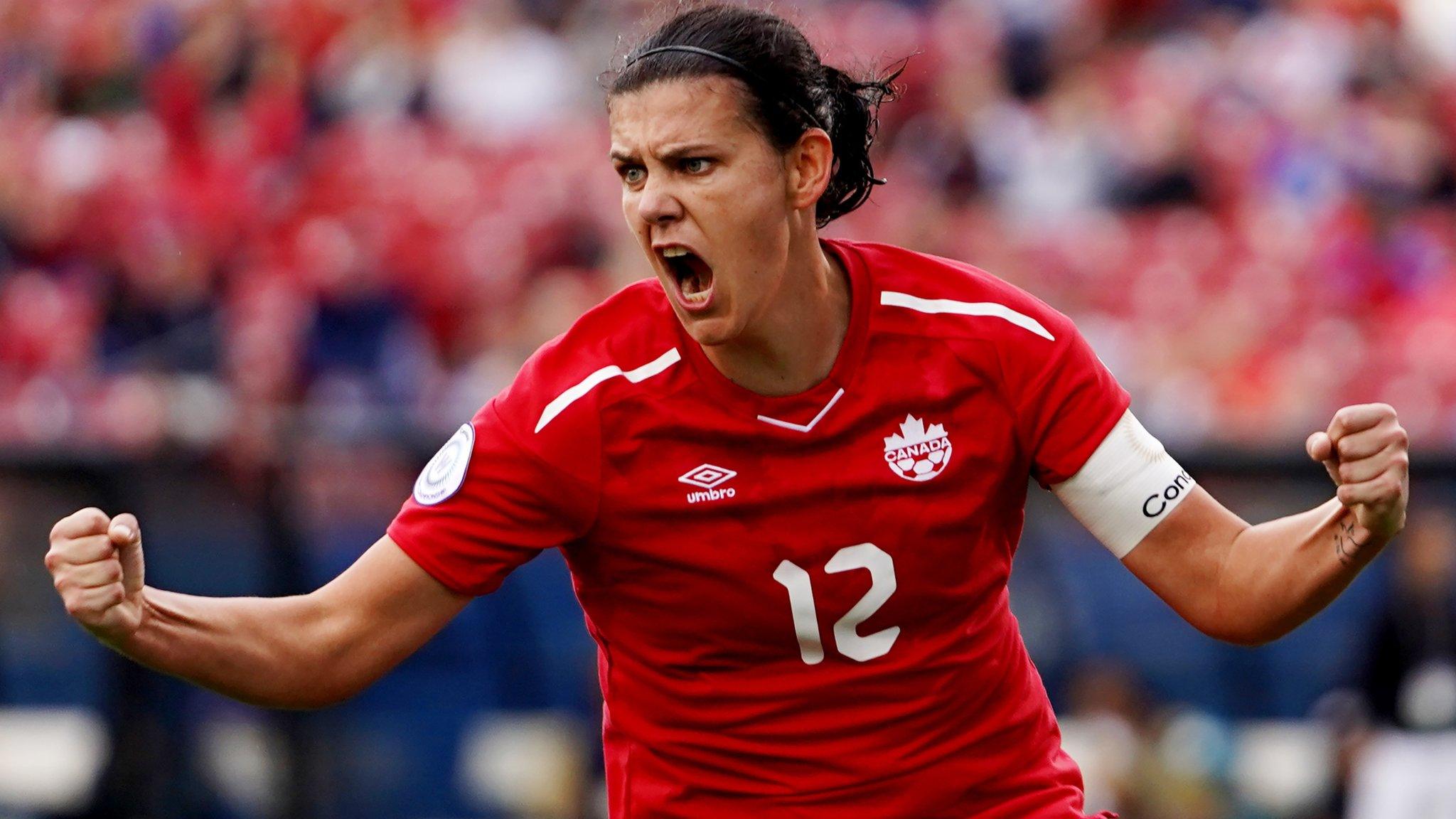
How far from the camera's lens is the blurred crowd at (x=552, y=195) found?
1019 centimetres

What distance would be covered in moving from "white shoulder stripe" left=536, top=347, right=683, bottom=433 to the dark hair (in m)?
0.44

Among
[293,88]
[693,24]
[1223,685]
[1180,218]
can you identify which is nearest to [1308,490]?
[1223,685]

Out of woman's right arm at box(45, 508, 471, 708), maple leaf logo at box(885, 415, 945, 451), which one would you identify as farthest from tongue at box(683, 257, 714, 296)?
woman's right arm at box(45, 508, 471, 708)

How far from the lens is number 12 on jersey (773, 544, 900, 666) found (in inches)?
147

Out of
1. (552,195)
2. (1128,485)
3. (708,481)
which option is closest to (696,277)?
(708,481)

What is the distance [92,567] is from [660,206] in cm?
111

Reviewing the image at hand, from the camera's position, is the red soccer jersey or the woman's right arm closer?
the woman's right arm

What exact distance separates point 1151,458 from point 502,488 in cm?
117

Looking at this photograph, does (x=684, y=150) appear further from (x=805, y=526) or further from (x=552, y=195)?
(x=552, y=195)

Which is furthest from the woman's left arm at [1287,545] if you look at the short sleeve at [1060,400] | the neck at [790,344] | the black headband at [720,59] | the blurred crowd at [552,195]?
the blurred crowd at [552,195]

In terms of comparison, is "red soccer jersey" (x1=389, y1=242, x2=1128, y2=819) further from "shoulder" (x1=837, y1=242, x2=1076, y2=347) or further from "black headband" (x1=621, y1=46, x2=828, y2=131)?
"black headband" (x1=621, y1=46, x2=828, y2=131)

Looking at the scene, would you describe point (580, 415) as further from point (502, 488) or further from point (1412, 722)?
point (1412, 722)

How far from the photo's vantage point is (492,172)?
39.9ft

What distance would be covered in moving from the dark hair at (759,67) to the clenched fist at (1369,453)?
105 cm
